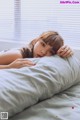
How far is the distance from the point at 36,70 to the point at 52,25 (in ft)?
3.68

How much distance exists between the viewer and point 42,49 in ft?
4.29

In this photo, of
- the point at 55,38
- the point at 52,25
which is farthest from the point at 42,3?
the point at 55,38

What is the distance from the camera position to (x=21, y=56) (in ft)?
4.08

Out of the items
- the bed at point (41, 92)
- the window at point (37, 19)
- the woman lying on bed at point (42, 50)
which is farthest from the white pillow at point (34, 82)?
the window at point (37, 19)

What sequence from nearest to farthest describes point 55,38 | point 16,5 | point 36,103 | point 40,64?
point 36,103, point 40,64, point 55,38, point 16,5

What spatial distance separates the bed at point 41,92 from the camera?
30.4 inches

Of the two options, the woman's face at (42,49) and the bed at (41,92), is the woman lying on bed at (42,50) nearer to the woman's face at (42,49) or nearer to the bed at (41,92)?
the woman's face at (42,49)

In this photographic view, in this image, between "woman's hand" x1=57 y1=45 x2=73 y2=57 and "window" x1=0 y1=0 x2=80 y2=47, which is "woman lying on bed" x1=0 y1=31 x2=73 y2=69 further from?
"window" x1=0 y1=0 x2=80 y2=47

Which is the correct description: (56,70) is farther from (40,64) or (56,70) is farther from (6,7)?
(6,7)

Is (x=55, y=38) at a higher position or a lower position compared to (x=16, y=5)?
lower

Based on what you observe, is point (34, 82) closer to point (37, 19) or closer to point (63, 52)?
point (63, 52)

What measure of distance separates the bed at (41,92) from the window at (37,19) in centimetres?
84

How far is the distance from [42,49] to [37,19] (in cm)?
85

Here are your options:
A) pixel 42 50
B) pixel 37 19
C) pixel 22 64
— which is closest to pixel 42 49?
pixel 42 50
